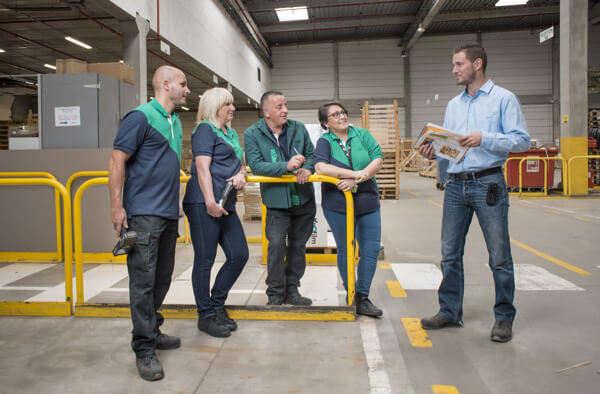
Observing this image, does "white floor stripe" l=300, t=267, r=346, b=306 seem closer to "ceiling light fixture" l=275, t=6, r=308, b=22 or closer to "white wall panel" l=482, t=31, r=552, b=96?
"ceiling light fixture" l=275, t=6, r=308, b=22

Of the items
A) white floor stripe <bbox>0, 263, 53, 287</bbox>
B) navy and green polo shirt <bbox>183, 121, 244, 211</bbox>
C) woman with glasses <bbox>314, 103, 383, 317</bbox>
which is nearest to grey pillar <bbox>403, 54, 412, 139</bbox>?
white floor stripe <bbox>0, 263, 53, 287</bbox>

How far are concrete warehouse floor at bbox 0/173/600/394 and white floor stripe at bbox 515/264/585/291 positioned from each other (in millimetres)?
20

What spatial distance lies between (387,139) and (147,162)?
443 inches

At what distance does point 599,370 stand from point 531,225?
20.1ft

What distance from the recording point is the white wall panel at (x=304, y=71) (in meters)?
29.0

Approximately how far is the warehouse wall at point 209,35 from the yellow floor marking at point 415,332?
27.8 feet

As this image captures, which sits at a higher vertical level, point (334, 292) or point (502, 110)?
point (502, 110)

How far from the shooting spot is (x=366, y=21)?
24453 millimetres

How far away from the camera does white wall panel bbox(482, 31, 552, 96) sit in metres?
27.8

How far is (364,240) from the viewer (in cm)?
378

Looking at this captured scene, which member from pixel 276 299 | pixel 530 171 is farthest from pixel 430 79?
pixel 276 299

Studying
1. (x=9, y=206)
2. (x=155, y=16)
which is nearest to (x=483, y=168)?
(x=9, y=206)

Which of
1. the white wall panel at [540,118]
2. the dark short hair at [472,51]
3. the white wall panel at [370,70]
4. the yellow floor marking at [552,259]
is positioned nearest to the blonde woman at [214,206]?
the dark short hair at [472,51]

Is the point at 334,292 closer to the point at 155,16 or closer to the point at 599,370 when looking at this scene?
the point at 599,370
